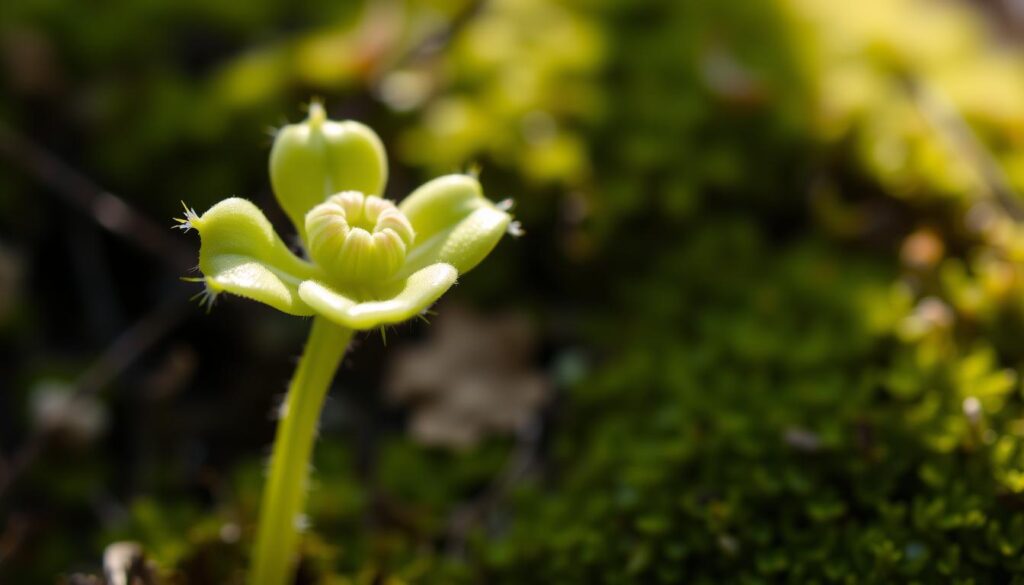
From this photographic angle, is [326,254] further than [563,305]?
No

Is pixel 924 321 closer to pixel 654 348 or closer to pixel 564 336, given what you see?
pixel 654 348

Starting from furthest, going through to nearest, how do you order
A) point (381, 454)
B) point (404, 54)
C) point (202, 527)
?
point (404, 54), point (381, 454), point (202, 527)

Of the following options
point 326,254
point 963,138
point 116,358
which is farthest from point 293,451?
point 963,138

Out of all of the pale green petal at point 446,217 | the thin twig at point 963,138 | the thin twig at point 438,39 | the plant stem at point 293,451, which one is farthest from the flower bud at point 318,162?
the thin twig at point 963,138

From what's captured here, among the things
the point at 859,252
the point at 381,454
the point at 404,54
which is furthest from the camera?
the point at 404,54

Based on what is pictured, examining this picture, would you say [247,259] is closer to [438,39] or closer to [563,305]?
[563,305]

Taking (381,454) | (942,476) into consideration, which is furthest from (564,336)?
(942,476)

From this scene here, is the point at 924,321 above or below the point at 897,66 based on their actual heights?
below
